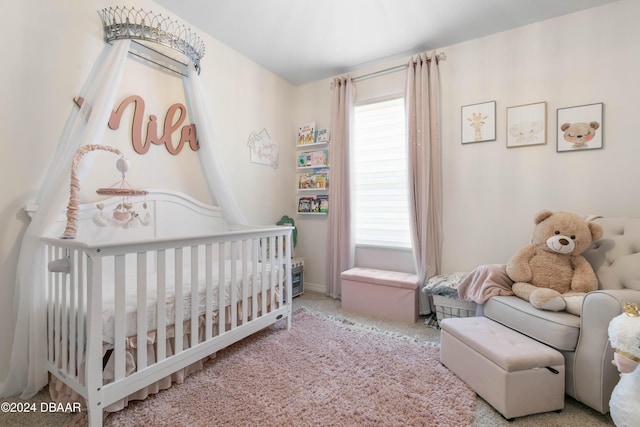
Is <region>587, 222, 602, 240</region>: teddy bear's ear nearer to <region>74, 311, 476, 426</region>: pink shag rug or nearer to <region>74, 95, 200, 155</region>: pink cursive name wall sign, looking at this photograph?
<region>74, 311, 476, 426</region>: pink shag rug

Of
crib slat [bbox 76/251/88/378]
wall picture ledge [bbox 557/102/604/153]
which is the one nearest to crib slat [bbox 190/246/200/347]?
crib slat [bbox 76/251/88/378]

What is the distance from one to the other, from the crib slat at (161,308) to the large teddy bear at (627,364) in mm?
2028

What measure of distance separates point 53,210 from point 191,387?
1.18 metres

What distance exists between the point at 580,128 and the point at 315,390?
268cm

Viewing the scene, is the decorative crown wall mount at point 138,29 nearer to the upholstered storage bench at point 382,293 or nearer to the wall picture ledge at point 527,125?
the upholstered storage bench at point 382,293

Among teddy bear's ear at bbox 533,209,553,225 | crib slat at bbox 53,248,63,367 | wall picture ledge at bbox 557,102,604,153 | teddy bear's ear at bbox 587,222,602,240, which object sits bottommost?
crib slat at bbox 53,248,63,367

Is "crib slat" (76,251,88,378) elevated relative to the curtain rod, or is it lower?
lower

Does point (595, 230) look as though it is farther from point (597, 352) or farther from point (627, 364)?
point (627, 364)

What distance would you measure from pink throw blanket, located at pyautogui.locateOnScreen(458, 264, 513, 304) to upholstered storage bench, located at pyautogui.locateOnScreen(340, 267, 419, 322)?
546mm

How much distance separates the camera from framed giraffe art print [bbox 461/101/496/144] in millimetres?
2471

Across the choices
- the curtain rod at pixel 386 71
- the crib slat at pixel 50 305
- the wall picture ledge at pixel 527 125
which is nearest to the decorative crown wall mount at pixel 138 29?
the crib slat at pixel 50 305

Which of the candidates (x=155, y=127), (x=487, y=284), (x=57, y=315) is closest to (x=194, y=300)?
(x=57, y=315)

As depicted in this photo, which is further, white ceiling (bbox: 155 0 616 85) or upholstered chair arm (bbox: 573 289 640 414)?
white ceiling (bbox: 155 0 616 85)

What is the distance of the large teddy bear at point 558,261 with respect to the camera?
1.72 meters
